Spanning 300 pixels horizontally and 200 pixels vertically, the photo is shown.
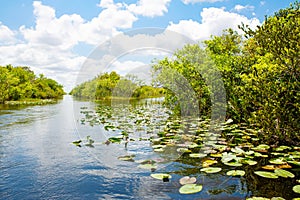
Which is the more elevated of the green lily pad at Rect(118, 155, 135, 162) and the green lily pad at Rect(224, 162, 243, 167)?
the green lily pad at Rect(224, 162, 243, 167)

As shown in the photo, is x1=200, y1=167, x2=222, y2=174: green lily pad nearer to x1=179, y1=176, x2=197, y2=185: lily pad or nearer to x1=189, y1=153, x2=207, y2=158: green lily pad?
x1=179, y1=176, x2=197, y2=185: lily pad

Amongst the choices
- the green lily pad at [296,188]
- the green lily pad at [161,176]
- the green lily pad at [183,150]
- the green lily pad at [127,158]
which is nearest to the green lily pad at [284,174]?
the green lily pad at [296,188]

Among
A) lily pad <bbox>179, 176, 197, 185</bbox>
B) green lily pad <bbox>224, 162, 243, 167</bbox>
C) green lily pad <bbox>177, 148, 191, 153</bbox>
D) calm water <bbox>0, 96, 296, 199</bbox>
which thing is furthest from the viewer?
green lily pad <bbox>177, 148, 191, 153</bbox>

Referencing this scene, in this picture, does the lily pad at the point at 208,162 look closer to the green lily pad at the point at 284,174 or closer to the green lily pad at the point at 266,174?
the green lily pad at the point at 266,174

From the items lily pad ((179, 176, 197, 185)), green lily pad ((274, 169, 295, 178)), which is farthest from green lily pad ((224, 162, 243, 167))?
lily pad ((179, 176, 197, 185))

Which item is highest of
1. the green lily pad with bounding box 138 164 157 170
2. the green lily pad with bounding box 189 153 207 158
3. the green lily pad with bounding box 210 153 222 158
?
the green lily pad with bounding box 210 153 222 158

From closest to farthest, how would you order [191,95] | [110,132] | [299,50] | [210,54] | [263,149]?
[299,50]
[263,149]
[110,132]
[210,54]
[191,95]

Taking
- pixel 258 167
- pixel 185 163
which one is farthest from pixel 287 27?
pixel 185 163

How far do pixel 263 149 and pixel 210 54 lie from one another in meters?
4.82

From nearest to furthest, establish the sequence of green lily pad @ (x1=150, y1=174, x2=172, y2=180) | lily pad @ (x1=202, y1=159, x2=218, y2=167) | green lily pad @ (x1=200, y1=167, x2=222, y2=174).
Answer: green lily pad @ (x1=150, y1=174, x2=172, y2=180) < green lily pad @ (x1=200, y1=167, x2=222, y2=174) < lily pad @ (x1=202, y1=159, x2=218, y2=167)

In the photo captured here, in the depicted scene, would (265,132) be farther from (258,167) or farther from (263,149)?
(258,167)

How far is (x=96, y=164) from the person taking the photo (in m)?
3.95

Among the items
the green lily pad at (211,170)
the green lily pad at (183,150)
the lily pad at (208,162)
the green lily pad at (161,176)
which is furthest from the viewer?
the green lily pad at (183,150)

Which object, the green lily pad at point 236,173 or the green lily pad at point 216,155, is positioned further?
the green lily pad at point 216,155
